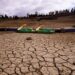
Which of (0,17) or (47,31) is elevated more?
(0,17)

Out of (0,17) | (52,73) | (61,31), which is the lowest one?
(52,73)

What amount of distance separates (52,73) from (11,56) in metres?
1.76

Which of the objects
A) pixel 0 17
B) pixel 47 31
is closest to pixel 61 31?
pixel 47 31

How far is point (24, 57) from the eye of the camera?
422 cm

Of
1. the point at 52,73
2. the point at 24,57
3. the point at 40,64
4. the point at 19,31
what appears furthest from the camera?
the point at 19,31

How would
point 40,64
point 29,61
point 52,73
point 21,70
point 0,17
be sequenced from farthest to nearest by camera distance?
point 0,17
point 29,61
point 40,64
point 21,70
point 52,73

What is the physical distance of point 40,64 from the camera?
363 cm

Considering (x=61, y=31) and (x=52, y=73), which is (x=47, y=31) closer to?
(x=61, y=31)

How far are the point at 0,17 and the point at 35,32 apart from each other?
69.9 ft

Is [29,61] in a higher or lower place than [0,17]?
lower

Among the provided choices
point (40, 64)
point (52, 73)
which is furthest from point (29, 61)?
point (52, 73)

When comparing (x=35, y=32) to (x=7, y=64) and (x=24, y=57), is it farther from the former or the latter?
(x=7, y=64)

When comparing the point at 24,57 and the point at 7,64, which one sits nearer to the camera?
the point at 7,64

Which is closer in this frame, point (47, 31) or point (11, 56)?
point (11, 56)
